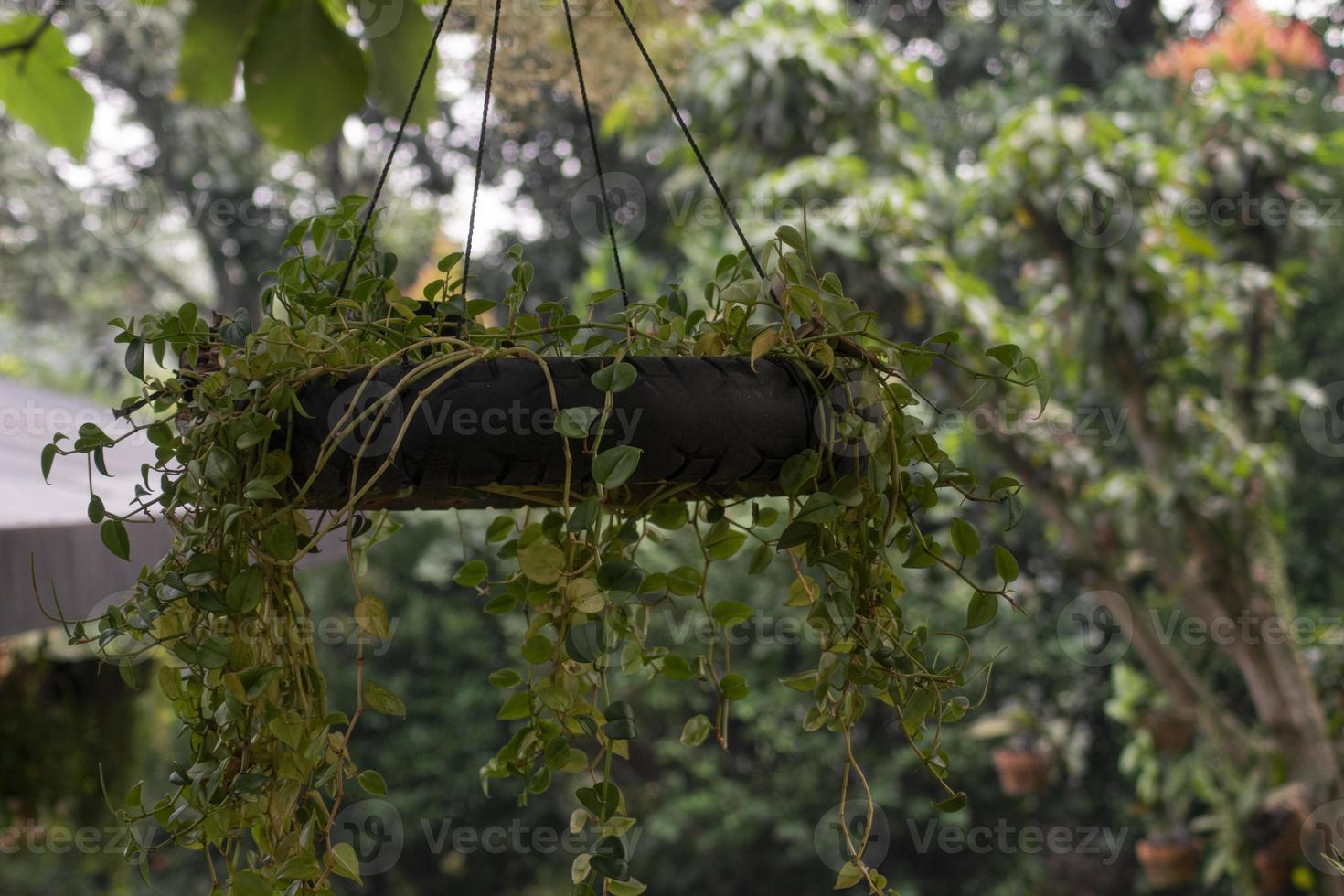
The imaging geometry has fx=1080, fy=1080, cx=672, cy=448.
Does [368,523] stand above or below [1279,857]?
above

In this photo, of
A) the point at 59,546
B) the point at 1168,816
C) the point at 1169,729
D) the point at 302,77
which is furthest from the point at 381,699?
the point at 1168,816

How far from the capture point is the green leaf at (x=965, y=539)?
1.58 ft

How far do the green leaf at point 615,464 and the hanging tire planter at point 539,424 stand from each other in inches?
0.7

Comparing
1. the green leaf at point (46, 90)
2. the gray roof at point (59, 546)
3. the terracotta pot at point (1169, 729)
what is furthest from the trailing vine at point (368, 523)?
the terracotta pot at point (1169, 729)

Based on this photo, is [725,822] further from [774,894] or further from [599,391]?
[599,391]

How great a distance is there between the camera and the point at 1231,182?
215 centimetres

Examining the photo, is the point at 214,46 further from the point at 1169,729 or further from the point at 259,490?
the point at 1169,729

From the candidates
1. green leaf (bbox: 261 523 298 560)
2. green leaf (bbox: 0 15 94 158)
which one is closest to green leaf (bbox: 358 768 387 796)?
green leaf (bbox: 261 523 298 560)

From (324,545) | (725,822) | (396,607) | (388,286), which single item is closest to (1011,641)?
(725,822)

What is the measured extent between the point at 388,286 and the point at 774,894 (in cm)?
321

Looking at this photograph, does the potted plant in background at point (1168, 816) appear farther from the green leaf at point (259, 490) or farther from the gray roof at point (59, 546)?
the green leaf at point (259, 490)

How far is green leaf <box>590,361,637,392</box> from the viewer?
43cm

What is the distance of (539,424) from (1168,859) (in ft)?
9.82

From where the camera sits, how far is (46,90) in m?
1.27
